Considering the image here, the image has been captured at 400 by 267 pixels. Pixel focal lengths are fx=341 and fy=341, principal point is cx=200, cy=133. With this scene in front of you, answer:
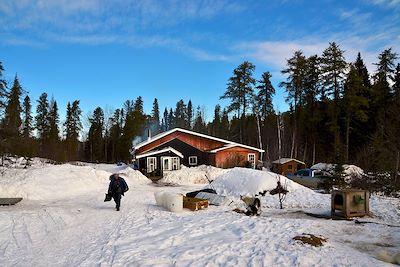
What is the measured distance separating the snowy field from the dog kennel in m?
0.43

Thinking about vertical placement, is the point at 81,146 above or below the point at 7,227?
above

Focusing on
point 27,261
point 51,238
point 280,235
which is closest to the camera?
point 27,261

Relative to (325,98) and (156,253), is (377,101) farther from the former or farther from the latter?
(156,253)

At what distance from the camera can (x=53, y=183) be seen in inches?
812

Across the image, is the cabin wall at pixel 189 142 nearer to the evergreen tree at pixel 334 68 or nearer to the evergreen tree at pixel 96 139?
the evergreen tree at pixel 334 68

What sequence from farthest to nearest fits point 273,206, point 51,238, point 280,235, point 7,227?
point 273,206 < point 7,227 < point 51,238 < point 280,235

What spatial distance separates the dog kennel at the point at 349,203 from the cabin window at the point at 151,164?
23045 millimetres

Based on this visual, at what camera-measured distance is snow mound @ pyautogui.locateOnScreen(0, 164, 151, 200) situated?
61.0ft

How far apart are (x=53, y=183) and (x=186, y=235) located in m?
14.1

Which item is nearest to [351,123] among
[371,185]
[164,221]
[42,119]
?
[371,185]

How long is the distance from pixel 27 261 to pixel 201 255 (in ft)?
12.4

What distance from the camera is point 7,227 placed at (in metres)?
11.0

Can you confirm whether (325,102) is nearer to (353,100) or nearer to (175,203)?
(353,100)

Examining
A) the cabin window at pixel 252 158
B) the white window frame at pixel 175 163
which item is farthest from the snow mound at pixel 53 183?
the cabin window at pixel 252 158
